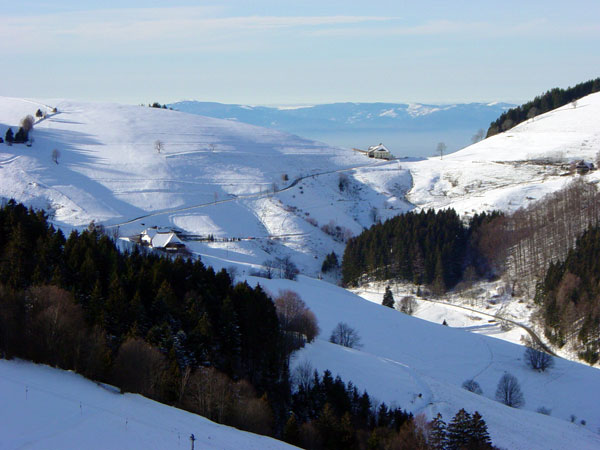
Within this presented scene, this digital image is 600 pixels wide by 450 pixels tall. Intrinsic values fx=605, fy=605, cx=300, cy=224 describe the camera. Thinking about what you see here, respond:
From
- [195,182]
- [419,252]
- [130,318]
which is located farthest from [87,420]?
[195,182]

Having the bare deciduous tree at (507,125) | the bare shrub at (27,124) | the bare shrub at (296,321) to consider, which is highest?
the bare deciduous tree at (507,125)

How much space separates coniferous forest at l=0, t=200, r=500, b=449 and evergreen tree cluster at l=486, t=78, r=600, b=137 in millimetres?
109443

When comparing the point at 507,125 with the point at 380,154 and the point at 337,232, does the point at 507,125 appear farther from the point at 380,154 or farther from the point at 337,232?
the point at 337,232

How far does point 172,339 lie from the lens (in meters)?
25.4

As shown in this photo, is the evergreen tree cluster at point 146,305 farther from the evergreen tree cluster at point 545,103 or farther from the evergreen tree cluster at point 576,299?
the evergreen tree cluster at point 545,103

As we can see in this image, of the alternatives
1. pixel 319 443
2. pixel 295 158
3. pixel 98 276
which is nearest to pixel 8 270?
pixel 98 276

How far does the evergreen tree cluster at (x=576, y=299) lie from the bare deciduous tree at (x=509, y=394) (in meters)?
11.6

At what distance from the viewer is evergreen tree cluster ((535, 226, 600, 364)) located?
45.3 meters

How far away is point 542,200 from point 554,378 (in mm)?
37629

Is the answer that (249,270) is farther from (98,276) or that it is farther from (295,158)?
(295,158)

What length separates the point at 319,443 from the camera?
894 inches

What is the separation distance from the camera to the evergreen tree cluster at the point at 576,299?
45.3m

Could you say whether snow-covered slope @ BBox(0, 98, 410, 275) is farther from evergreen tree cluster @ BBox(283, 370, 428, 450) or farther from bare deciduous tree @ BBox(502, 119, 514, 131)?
evergreen tree cluster @ BBox(283, 370, 428, 450)

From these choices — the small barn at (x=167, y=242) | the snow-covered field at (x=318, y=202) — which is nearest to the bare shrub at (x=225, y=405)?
the snow-covered field at (x=318, y=202)
